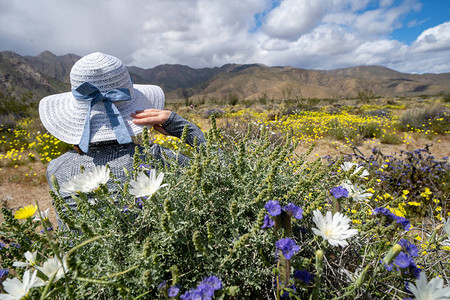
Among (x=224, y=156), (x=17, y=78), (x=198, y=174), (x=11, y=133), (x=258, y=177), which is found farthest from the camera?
(x=17, y=78)

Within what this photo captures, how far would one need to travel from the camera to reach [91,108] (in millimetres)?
1839

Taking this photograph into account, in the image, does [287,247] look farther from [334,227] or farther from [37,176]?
[37,176]

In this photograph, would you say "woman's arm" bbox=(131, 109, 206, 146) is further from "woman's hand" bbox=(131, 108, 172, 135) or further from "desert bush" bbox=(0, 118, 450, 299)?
"desert bush" bbox=(0, 118, 450, 299)

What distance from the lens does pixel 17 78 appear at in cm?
7688

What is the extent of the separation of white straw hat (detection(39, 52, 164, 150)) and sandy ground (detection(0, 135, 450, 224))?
2.90 m

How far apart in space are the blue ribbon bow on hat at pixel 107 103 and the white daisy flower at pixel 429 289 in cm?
181

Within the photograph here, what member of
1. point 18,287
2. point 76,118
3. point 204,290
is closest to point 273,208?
point 204,290

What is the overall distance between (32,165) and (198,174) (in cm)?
753

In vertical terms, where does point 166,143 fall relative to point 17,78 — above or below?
below

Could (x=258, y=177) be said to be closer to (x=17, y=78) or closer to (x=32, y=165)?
(x=32, y=165)

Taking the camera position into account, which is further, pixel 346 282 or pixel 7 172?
pixel 7 172

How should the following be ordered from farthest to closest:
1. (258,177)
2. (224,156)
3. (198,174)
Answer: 1. (224,156)
2. (258,177)
3. (198,174)

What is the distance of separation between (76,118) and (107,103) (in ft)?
1.12

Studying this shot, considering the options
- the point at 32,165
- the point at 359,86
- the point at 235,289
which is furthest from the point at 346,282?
the point at 359,86
